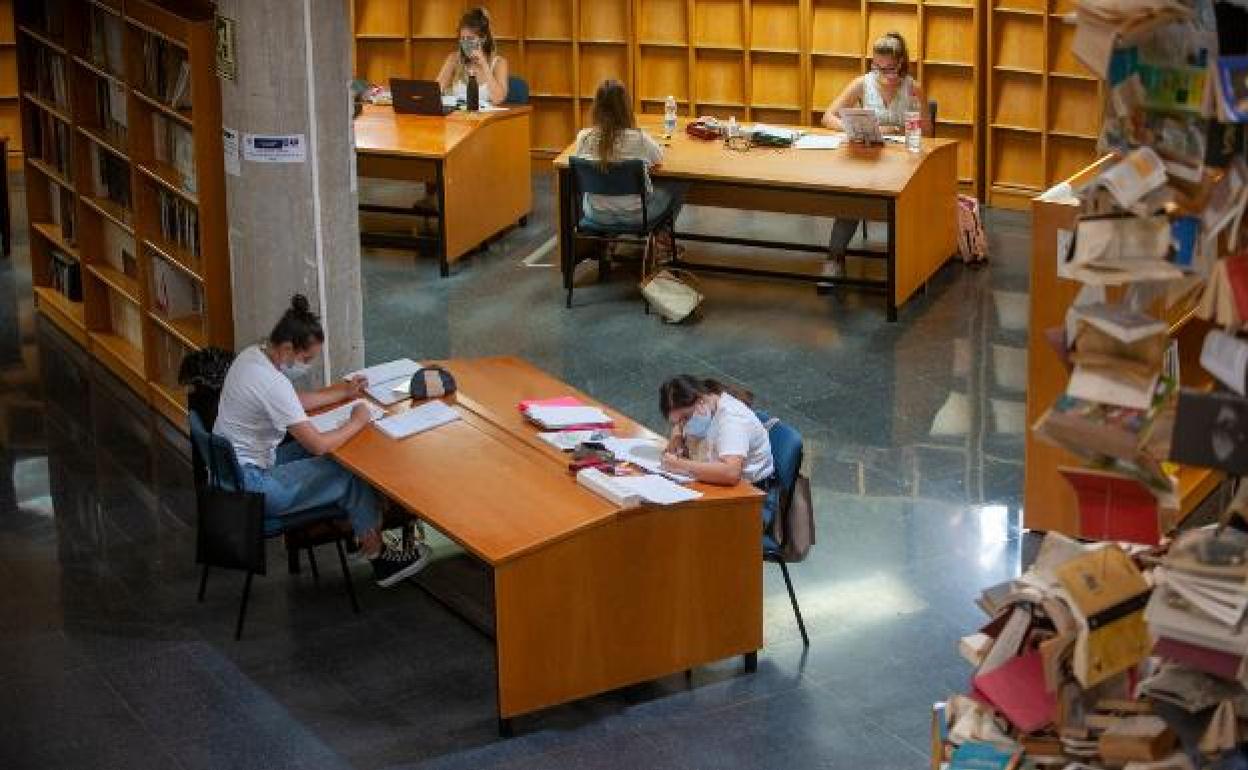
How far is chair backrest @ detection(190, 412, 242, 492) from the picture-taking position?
7.88 metres

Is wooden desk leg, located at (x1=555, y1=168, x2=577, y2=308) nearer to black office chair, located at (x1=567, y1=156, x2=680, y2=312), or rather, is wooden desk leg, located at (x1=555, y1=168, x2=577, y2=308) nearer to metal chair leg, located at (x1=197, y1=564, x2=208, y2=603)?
black office chair, located at (x1=567, y1=156, x2=680, y2=312)

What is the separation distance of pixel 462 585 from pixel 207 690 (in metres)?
1.25

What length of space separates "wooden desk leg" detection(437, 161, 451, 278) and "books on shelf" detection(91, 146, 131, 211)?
2.19m

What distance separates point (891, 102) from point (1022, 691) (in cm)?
817

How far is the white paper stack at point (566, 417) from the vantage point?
26.7 ft

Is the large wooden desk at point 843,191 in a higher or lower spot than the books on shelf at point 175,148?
lower

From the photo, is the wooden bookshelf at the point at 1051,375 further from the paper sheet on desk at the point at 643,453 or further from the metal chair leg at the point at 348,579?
the metal chair leg at the point at 348,579

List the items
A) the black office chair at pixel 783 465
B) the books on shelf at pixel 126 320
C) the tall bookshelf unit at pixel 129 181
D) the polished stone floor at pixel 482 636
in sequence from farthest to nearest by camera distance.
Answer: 1. the books on shelf at pixel 126 320
2. the tall bookshelf unit at pixel 129 181
3. the black office chair at pixel 783 465
4. the polished stone floor at pixel 482 636

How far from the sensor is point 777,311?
1191cm

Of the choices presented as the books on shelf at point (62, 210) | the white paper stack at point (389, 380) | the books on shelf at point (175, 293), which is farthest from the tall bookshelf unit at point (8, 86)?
the white paper stack at point (389, 380)

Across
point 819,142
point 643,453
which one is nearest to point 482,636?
point 643,453

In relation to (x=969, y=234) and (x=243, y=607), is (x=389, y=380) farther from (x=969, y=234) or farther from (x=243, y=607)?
(x=969, y=234)

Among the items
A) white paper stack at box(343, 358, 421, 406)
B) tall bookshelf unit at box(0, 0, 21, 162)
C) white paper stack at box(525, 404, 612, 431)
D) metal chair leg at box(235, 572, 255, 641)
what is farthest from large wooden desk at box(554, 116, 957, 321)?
tall bookshelf unit at box(0, 0, 21, 162)

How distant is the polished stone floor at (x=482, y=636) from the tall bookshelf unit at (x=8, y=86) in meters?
3.43
